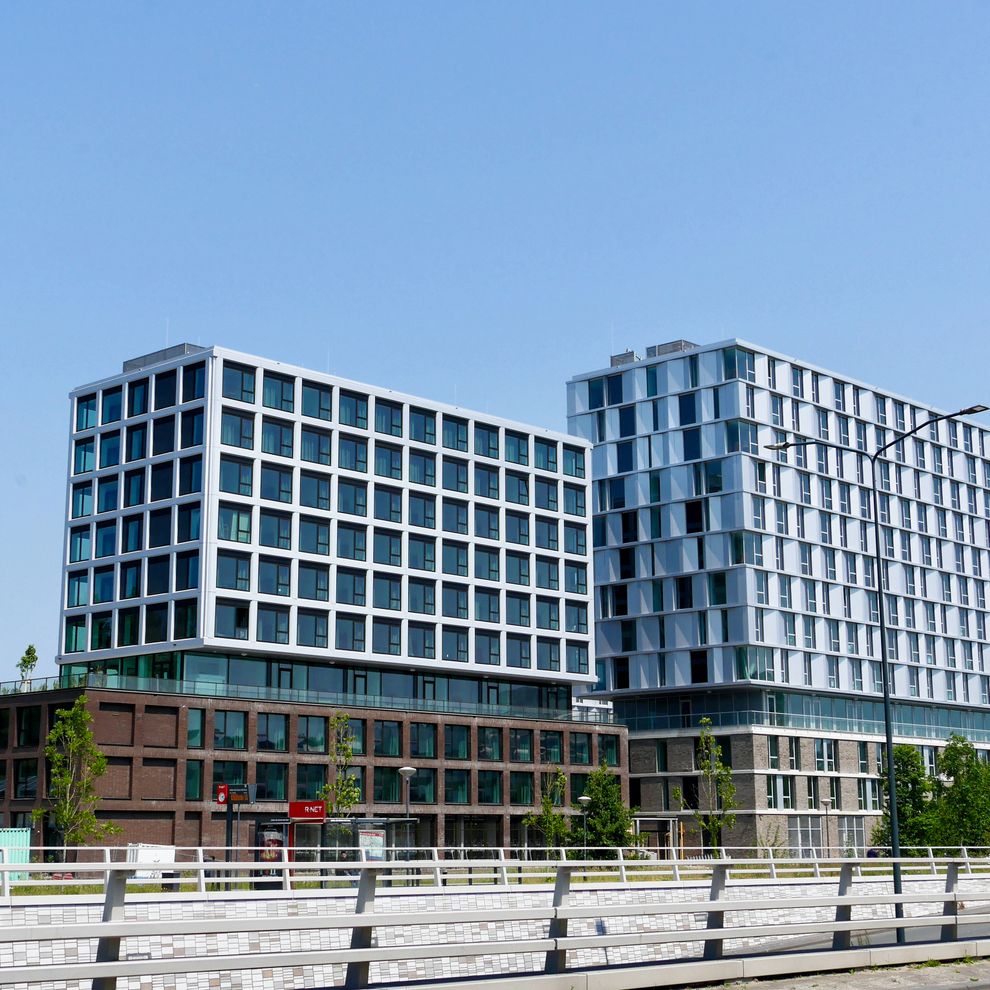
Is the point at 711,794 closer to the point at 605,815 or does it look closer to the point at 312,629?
the point at 605,815

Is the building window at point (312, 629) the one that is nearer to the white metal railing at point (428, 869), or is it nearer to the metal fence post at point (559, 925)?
the white metal railing at point (428, 869)

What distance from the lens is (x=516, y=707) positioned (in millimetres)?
85750

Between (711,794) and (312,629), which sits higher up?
(312,629)

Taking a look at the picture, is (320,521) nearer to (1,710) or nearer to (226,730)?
(226,730)

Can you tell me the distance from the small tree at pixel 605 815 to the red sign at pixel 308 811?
22.2m

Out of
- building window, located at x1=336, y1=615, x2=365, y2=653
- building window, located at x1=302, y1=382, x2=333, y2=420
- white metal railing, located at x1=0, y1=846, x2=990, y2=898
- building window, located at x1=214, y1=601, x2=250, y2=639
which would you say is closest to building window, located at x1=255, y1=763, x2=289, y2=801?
white metal railing, located at x1=0, y1=846, x2=990, y2=898

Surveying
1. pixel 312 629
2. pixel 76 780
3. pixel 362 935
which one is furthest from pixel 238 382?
pixel 362 935

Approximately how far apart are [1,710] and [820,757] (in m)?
52.6

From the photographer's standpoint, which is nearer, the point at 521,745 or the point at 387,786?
the point at 387,786

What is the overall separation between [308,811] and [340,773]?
602 inches

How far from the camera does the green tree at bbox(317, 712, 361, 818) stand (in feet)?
227

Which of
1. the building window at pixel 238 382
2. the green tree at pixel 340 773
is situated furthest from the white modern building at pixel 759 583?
the building window at pixel 238 382

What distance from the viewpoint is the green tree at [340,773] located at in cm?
6922

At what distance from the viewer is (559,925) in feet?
42.9
